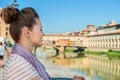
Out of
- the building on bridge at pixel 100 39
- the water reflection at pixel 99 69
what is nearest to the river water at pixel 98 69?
the water reflection at pixel 99 69

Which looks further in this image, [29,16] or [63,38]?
[63,38]

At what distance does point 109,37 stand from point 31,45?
50092 mm

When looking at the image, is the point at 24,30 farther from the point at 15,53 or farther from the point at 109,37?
the point at 109,37

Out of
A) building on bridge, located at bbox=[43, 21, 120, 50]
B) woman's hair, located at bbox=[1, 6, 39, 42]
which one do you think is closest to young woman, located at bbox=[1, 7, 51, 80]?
woman's hair, located at bbox=[1, 6, 39, 42]

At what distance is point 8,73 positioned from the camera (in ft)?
4.36

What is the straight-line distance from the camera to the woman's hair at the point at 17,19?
145 centimetres

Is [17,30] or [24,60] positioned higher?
[17,30]

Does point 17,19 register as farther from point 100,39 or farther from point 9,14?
point 100,39

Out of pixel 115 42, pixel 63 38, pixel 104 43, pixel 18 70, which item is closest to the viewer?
pixel 18 70

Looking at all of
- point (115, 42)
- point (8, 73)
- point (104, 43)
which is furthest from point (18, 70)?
point (104, 43)

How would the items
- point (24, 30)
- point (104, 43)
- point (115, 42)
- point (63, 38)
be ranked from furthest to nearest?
1. point (63, 38)
2. point (104, 43)
3. point (115, 42)
4. point (24, 30)

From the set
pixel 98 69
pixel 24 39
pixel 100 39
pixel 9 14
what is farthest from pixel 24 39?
pixel 100 39

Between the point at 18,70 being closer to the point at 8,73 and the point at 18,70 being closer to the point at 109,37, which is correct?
the point at 8,73

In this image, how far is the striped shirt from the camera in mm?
1309
